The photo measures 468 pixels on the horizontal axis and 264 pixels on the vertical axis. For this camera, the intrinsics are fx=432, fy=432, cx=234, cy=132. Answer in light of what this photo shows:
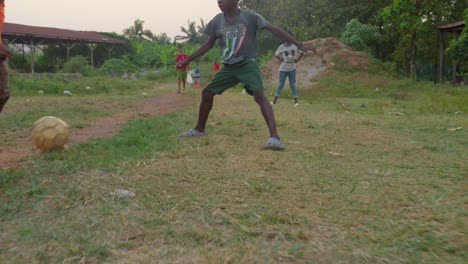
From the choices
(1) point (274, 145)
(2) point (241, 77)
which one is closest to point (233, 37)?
(2) point (241, 77)

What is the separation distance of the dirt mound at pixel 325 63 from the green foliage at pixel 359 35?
227 cm

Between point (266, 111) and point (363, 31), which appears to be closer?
point (266, 111)

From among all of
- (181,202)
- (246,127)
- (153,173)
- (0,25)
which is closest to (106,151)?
(153,173)

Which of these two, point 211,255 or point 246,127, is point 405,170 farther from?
point 246,127

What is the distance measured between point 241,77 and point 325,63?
14.9 metres

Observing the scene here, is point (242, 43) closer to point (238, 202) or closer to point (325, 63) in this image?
point (238, 202)

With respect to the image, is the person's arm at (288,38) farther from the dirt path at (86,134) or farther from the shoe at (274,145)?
the dirt path at (86,134)

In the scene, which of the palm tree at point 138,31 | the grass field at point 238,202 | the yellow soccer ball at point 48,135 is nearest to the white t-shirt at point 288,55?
the grass field at point 238,202

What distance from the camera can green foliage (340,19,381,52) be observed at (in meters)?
22.0

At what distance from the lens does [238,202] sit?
2.59 metres

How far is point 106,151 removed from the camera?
13.4ft

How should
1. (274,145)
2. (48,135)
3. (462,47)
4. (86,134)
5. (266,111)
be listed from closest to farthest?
1. (48,135)
2. (274,145)
3. (266,111)
4. (86,134)
5. (462,47)

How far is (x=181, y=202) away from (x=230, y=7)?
8.99 ft

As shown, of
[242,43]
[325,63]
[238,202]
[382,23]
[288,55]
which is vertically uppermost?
[382,23]
